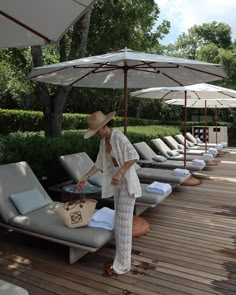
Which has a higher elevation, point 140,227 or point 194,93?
point 194,93

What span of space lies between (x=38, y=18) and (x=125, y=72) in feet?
7.76

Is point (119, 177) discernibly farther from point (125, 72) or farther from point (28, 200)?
point (125, 72)

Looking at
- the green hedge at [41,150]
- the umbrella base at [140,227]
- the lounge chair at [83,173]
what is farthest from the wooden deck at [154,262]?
the green hedge at [41,150]

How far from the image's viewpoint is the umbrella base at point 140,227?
436 cm

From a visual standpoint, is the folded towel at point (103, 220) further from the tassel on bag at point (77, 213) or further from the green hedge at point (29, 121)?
the green hedge at point (29, 121)

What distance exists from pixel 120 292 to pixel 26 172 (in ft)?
7.57

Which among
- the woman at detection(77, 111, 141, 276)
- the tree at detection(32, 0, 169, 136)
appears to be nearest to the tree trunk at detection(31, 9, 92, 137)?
the tree at detection(32, 0, 169, 136)

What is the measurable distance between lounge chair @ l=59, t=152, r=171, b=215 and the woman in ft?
4.93

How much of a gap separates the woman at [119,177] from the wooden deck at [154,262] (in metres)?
0.22

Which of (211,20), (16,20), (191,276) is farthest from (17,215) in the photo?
(211,20)

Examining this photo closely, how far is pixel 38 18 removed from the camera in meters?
2.54

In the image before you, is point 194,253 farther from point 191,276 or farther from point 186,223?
point 186,223

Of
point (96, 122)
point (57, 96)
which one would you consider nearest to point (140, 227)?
point (96, 122)

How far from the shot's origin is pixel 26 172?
184 inches
